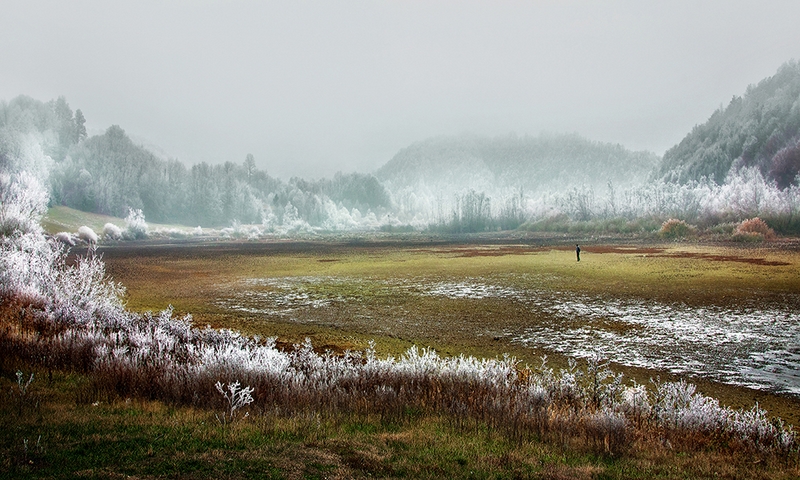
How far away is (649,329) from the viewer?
68.5ft

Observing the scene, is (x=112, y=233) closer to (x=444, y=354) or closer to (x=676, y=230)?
(x=676, y=230)

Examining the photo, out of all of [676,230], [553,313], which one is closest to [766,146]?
[676,230]

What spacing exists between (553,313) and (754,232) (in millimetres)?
99171

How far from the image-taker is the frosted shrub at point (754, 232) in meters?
98.6

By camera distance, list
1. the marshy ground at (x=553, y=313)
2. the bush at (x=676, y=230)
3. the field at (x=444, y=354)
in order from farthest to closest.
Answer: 1. the bush at (x=676, y=230)
2. the marshy ground at (x=553, y=313)
3. the field at (x=444, y=354)

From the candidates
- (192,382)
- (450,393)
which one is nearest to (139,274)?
(192,382)

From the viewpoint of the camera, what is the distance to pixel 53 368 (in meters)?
12.6

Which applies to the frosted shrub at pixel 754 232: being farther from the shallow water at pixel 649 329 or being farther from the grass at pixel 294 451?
the grass at pixel 294 451

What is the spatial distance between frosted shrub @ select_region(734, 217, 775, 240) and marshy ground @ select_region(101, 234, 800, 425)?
203 feet

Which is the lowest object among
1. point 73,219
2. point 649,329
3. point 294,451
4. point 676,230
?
point 649,329

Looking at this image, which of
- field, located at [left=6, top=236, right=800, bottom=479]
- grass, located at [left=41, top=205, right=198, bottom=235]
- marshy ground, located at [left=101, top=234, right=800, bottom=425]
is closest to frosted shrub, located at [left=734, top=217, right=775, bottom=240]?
marshy ground, located at [left=101, top=234, right=800, bottom=425]

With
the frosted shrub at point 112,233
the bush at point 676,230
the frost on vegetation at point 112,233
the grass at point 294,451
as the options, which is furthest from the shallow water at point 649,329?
the frosted shrub at point 112,233

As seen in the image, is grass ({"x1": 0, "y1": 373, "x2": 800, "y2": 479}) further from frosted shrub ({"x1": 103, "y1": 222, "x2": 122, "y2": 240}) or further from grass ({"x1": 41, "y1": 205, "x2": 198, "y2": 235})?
grass ({"x1": 41, "y1": 205, "x2": 198, "y2": 235})

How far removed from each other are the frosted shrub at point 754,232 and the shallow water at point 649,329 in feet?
278
